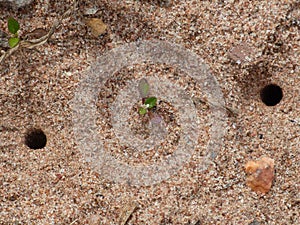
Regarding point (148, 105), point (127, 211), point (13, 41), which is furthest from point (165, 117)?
point (13, 41)

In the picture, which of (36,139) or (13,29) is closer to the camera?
(13,29)

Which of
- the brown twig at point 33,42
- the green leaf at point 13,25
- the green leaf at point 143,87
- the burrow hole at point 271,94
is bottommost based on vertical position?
the burrow hole at point 271,94

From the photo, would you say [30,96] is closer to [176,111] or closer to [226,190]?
[176,111]

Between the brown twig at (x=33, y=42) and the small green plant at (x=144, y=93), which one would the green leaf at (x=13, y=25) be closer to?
the brown twig at (x=33, y=42)

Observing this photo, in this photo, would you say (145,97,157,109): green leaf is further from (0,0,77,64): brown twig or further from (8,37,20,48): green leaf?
(8,37,20,48): green leaf

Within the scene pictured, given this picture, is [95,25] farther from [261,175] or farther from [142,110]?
[261,175]

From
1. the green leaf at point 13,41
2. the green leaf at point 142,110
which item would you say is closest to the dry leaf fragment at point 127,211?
the green leaf at point 142,110
